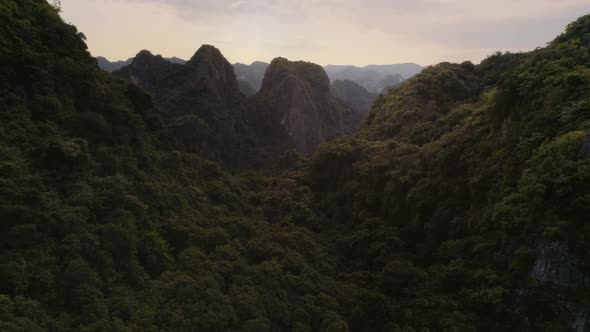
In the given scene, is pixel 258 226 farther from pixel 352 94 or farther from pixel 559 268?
pixel 352 94

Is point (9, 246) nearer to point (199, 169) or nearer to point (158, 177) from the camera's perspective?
point (158, 177)

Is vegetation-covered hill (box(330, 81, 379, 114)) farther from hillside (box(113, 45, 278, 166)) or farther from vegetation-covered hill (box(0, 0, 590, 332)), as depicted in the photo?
vegetation-covered hill (box(0, 0, 590, 332))

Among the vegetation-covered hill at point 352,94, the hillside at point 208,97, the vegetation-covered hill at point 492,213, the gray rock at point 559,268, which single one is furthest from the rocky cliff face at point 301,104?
the gray rock at point 559,268

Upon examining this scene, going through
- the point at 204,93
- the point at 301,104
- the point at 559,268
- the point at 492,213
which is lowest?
the point at 559,268

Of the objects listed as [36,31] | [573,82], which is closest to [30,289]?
[36,31]


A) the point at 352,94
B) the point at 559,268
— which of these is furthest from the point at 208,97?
the point at 352,94

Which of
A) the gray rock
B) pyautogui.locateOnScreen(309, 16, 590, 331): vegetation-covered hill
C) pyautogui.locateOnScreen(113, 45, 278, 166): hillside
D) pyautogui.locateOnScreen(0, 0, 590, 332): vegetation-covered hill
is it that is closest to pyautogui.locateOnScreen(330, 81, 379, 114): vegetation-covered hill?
pyautogui.locateOnScreen(113, 45, 278, 166): hillside

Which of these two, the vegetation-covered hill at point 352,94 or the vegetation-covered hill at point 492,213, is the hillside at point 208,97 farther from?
the vegetation-covered hill at point 352,94
